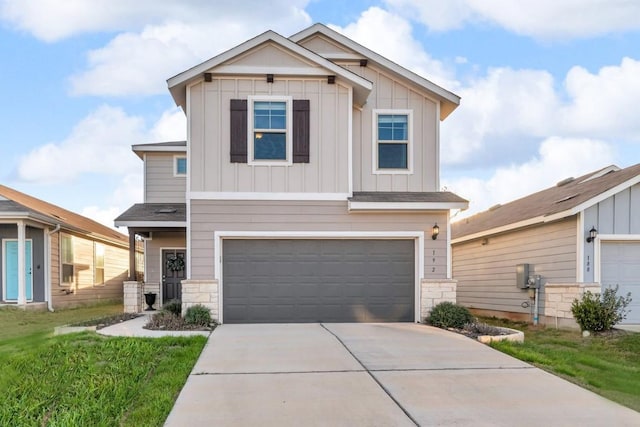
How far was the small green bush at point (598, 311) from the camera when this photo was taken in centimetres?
1027

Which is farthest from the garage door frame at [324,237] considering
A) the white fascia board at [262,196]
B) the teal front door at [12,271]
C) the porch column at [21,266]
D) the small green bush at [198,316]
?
the teal front door at [12,271]

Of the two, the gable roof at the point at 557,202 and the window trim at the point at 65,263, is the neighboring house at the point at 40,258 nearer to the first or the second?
the window trim at the point at 65,263

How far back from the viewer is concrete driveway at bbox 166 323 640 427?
4.88 meters

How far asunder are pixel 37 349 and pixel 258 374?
12.0 ft

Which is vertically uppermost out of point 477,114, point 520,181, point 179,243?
point 477,114

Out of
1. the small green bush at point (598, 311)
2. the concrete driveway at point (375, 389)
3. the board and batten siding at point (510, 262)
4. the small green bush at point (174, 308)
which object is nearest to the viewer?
the concrete driveway at point (375, 389)

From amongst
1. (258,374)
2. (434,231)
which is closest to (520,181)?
(434,231)

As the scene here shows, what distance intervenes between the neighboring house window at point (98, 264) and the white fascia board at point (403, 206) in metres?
13.4

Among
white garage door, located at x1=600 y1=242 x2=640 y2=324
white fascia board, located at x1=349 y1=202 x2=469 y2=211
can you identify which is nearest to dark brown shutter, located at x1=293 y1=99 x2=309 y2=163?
white fascia board, located at x1=349 y1=202 x2=469 y2=211

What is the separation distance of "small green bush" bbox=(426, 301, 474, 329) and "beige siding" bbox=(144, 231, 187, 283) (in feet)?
25.4

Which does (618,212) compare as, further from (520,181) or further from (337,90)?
(520,181)

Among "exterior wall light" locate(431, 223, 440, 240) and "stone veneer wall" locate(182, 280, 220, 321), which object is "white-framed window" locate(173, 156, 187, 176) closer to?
"stone veneer wall" locate(182, 280, 220, 321)

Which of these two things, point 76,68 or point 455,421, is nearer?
point 455,421

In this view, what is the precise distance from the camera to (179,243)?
15.1 m
